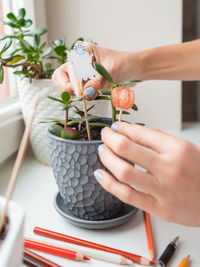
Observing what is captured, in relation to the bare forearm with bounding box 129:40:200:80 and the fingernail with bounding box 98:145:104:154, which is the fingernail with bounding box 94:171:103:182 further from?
the bare forearm with bounding box 129:40:200:80

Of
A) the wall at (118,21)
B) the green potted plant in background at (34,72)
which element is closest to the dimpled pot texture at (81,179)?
the green potted plant in background at (34,72)

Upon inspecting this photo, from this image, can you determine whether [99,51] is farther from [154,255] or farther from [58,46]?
[154,255]

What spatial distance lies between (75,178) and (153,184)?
153 millimetres

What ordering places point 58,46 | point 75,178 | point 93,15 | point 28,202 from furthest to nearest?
point 93,15, point 58,46, point 28,202, point 75,178

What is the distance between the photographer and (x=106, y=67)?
2.15 feet

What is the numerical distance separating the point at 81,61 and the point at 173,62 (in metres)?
0.34

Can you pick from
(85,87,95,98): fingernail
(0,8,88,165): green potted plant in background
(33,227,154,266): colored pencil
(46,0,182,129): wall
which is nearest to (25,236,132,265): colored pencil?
(33,227,154,266): colored pencil

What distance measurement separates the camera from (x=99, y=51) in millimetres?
656

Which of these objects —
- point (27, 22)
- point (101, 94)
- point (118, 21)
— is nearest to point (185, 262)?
point (101, 94)

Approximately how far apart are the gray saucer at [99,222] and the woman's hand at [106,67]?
21 centimetres

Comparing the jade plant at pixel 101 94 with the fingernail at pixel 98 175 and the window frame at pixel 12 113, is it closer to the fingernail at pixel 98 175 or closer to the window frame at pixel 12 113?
the fingernail at pixel 98 175

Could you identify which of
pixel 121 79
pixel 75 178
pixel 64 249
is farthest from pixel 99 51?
pixel 64 249

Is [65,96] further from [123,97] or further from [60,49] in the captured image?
[60,49]

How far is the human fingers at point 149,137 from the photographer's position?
0.38m
